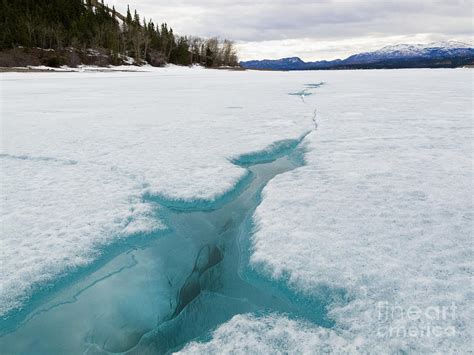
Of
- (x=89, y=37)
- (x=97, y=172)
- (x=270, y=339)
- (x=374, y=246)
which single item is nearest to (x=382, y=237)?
(x=374, y=246)

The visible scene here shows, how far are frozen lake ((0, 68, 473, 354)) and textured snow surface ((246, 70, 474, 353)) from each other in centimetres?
2

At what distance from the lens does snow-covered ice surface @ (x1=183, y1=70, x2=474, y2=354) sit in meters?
2.45

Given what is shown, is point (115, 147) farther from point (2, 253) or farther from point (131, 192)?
point (2, 253)

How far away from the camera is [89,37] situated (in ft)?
260

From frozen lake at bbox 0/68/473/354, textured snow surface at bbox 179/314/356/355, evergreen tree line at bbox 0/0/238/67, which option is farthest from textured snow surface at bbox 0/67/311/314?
evergreen tree line at bbox 0/0/238/67

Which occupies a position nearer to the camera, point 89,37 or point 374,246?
point 374,246

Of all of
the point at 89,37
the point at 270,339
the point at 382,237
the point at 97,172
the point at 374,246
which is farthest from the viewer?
the point at 89,37

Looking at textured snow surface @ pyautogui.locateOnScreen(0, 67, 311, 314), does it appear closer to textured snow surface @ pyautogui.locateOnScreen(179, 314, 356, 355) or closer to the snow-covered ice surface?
the snow-covered ice surface

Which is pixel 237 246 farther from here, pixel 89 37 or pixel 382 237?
pixel 89 37

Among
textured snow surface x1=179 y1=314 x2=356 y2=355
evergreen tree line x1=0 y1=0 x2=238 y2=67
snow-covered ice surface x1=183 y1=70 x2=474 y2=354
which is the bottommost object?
textured snow surface x1=179 y1=314 x2=356 y2=355

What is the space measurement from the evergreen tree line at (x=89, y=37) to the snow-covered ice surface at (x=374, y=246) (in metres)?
68.2

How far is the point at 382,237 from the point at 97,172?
4.23 m

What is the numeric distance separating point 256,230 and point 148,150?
141 inches

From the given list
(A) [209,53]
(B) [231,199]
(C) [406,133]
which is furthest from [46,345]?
(A) [209,53]
